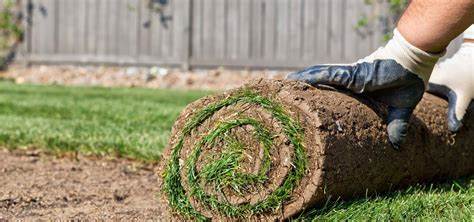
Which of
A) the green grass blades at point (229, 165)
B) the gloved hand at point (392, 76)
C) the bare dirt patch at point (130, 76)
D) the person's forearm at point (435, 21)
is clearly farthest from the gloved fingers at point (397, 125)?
→ the bare dirt patch at point (130, 76)

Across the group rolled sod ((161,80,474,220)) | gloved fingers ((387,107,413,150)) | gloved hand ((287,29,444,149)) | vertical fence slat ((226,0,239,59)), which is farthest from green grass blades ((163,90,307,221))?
vertical fence slat ((226,0,239,59))

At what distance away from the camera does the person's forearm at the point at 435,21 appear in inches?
115

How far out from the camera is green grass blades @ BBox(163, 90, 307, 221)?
2.81 m

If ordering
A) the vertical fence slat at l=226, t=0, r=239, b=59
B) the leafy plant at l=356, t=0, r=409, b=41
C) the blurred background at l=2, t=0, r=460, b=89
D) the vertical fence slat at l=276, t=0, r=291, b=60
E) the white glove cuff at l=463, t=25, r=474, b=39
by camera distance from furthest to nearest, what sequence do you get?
the vertical fence slat at l=226, t=0, r=239, b=59, the vertical fence slat at l=276, t=0, r=291, b=60, the blurred background at l=2, t=0, r=460, b=89, the leafy plant at l=356, t=0, r=409, b=41, the white glove cuff at l=463, t=25, r=474, b=39

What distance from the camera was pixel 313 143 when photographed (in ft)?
9.24

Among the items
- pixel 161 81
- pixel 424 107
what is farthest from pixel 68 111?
pixel 161 81

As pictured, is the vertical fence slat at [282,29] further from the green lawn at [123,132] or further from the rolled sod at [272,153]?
the rolled sod at [272,153]

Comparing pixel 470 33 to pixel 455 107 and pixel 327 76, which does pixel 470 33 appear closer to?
pixel 455 107

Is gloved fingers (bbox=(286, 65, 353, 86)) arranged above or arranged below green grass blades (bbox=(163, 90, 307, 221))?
above

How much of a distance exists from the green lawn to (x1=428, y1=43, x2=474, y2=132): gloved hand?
29cm

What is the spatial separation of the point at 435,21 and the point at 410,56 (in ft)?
0.53

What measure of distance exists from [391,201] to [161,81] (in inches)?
431

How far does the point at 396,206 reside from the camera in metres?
2.93

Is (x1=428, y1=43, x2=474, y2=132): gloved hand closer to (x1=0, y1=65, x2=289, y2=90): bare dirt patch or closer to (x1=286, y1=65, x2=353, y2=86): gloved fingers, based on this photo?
(x1=286, y1=65, x2=353, y2=86): gloved fingers
